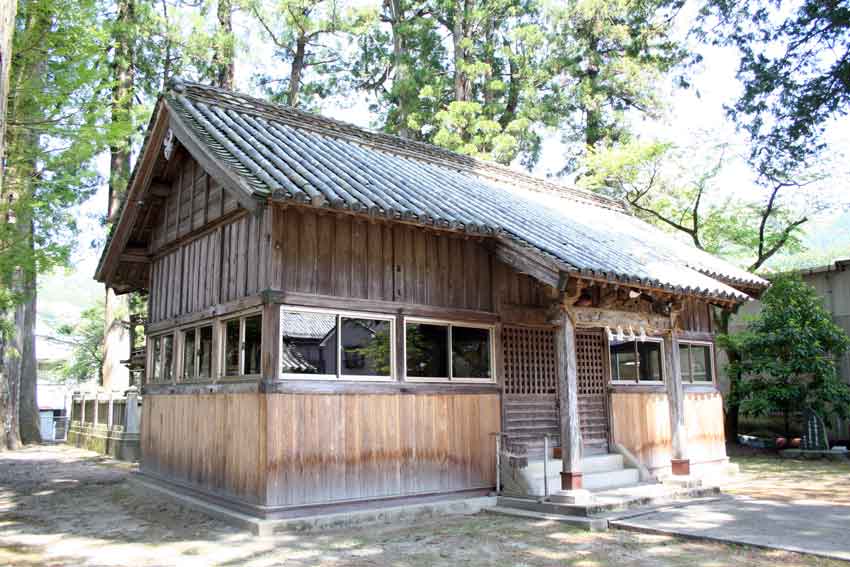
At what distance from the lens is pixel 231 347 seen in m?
9.55

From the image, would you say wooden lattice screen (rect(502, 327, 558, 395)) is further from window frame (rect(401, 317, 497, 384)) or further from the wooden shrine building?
window frame (rect(401, 317, 497, 384))

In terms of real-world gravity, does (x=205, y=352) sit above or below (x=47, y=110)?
below

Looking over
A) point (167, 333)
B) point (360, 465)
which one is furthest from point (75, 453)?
point (360, 465)

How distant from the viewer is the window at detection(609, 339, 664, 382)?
40.5ft

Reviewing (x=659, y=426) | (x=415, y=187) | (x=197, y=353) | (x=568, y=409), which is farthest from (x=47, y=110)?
(x=659, y=426)

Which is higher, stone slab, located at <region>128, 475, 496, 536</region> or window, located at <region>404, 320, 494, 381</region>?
window, located at <region>404, 320, 494, 381</region>

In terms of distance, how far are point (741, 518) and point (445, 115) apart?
61.4 ft

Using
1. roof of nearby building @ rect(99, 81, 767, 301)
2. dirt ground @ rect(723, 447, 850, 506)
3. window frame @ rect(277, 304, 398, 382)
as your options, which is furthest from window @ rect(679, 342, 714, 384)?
window frame @ rect(277, 304, 398, 382)

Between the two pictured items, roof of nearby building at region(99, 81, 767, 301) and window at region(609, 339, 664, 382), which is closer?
roof of nearby building at region(99, 81, 767, 301)

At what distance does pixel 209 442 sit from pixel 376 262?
142 inches

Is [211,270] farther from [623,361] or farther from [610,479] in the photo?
[623,361]

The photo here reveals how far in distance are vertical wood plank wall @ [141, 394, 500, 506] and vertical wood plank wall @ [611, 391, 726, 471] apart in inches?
123

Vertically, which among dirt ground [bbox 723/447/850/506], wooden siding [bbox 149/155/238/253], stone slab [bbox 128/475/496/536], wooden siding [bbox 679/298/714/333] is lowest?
dirt ground [bbox 723/447/850/506]

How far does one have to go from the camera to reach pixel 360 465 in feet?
28.6
